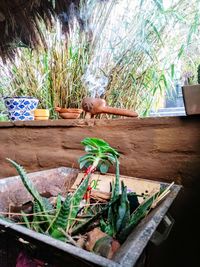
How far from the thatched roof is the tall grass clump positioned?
72mm

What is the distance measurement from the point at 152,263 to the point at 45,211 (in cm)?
56

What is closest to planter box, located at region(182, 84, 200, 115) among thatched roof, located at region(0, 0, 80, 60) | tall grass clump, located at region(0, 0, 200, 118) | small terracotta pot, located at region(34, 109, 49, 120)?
tall grass clump, located at region(0, 0, 200, 118)

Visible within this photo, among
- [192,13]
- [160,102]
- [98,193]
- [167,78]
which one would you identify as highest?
[192,13]

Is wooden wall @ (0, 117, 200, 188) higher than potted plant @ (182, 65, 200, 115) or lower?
lower

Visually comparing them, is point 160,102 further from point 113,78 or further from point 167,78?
point 113,78

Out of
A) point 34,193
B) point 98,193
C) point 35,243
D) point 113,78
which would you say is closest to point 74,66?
point 113,78

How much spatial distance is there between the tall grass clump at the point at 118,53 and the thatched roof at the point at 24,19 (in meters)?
0.07

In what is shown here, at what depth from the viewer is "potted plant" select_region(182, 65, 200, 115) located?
2.21 ft

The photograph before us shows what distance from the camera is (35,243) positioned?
0.33 metres

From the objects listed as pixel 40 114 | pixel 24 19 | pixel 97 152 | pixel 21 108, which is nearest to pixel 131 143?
pixel 97 152

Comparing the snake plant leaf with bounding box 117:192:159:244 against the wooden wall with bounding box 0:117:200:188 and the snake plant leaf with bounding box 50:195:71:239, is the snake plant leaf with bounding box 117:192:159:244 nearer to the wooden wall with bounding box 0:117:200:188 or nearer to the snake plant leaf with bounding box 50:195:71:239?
the snake plant leaf with bounding box 50:195:71:239

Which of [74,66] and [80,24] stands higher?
[80,24]

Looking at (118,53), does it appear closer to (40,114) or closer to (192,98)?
(40,114)

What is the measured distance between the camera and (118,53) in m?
1.31
